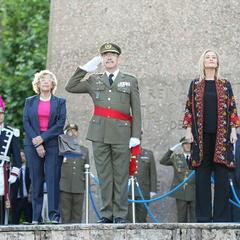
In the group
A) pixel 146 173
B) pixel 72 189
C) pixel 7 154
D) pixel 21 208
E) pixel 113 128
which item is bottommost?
pixel 21 208

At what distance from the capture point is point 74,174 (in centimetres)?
1391

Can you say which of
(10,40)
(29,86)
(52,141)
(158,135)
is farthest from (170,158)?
(10,40)

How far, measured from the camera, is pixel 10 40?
942 inches

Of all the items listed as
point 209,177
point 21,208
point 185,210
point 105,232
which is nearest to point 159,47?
point 185,210

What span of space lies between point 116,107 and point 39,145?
3.54 feet

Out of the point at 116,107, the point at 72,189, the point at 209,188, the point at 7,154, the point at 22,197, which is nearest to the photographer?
the point at 209,188

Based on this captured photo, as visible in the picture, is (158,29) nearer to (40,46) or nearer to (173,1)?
(173,1)

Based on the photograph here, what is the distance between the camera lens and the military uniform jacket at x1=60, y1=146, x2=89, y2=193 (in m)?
13.9

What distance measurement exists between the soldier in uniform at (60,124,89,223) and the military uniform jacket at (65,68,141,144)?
2871 mm

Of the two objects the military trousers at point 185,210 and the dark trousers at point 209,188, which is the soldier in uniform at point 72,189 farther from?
the dark trousers at point 209,188

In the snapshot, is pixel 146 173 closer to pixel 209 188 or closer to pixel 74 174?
pixel 74 174

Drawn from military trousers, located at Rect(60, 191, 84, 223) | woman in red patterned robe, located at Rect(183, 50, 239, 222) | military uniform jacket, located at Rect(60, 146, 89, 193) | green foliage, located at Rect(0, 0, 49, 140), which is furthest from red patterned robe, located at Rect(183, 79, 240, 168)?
green foliage, located at Rect(0, 0, 49, 140)

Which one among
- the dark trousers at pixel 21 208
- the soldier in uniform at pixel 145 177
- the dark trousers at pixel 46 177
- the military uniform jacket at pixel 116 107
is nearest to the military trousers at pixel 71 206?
the soldier in uniform at pixel 145 177

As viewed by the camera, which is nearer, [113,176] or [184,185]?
[113,176]
